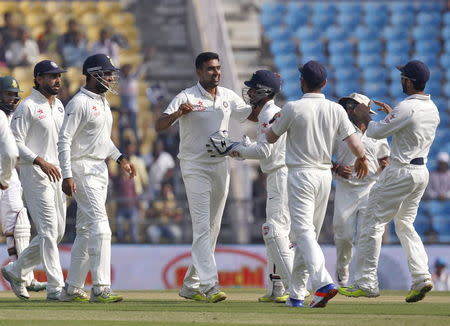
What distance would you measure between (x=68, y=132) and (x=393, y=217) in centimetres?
328

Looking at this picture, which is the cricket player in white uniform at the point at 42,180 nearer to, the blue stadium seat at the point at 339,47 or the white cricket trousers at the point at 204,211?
the white cricket trousers at the point at 204,211

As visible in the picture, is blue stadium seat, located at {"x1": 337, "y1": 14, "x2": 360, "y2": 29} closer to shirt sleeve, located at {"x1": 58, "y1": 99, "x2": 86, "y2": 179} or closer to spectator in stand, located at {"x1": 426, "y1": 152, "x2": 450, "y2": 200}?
spectator in stand, located at {"x1": 426, "y1": 152, "x2": 450, "y2": 200}

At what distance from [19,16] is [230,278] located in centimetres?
933

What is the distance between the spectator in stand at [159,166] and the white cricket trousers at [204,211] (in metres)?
7.68

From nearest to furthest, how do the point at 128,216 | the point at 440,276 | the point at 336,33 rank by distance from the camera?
the point at 440,276
the point at 128,216
the point at 336,33

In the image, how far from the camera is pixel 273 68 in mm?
24000

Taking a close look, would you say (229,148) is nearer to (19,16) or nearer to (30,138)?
(30,138)

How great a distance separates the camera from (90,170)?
11.3 meters

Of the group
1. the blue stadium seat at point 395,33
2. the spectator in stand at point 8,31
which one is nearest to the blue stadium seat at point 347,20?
the blue stadium seat at point 395,33

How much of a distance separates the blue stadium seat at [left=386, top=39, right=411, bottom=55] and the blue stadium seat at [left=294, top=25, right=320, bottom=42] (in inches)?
60.7

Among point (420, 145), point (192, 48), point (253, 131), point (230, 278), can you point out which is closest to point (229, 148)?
point (420, 145)

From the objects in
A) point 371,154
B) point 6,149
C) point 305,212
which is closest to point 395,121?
point 305,212

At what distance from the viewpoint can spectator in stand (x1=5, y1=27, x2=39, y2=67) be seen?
22547 mm

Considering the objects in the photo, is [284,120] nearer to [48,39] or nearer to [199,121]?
[199,121]
